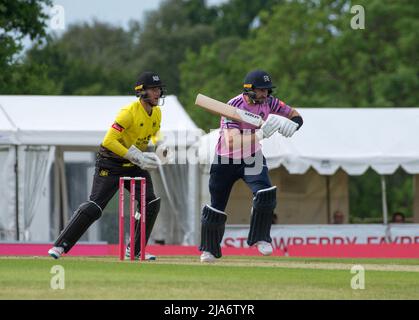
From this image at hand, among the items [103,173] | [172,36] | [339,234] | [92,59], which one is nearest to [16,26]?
[339,234]

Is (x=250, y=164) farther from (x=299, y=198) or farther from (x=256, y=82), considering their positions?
(x=299, y=198)

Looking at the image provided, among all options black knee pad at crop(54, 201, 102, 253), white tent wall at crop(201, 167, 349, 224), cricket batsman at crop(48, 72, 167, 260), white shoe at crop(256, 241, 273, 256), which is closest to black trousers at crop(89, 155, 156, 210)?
cricket batsman at crop(48, 72, 167, 260)

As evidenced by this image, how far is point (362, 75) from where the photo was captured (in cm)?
4634

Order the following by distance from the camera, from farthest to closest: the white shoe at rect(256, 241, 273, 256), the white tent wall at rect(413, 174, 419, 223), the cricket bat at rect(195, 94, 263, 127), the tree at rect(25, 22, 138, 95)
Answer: the tree at rect(25, 22, 138, 95) < the white tent wall at rect(413, 174, 419, 223) < the white shoe at rect(256, 241, 273, 256) < the cricket bat at rect(195, 94, 263, 127)

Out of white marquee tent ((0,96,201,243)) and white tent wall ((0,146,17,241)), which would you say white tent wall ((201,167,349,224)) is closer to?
white marquee tent ((0,96,201,243))

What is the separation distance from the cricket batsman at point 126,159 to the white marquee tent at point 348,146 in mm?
9995

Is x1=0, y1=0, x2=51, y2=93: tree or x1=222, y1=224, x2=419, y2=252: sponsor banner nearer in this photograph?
x1=222, y1=224, x2=419, y2=252: sponsor banner

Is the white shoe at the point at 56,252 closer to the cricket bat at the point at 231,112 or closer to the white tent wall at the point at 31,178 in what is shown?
the cricket bat at the point at 231,112

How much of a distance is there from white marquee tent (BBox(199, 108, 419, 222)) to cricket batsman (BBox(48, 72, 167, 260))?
10.00 metres

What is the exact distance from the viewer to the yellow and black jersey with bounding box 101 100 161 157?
12758mm

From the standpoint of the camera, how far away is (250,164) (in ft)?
41.5

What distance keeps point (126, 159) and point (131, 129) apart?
13.2 inches

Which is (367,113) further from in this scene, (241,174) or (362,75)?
(362,75)

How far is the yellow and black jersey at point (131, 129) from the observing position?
12.8 m
